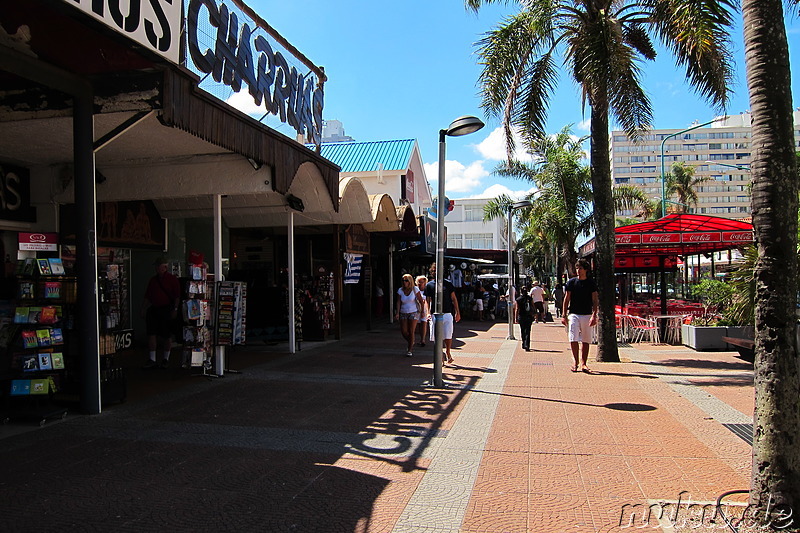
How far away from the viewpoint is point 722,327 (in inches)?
503

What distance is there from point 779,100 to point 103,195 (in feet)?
30.7

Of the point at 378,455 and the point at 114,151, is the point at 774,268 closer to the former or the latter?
the point at 378,455

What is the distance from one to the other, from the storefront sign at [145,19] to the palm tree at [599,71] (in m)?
7.13

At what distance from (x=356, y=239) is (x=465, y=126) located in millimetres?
7880

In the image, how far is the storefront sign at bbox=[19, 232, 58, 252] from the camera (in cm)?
641

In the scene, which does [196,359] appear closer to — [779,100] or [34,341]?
[34,341]

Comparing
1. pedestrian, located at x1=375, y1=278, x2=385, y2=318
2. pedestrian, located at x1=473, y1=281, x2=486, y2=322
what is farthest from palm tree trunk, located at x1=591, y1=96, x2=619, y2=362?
pedestrian, located at x1=473, y1=281, x2=486, y2=322

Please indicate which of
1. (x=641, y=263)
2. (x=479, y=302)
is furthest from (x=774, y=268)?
(x=641, y=263)

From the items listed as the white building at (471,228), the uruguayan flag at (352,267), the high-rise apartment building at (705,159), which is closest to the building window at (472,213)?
the white building at (471,228)

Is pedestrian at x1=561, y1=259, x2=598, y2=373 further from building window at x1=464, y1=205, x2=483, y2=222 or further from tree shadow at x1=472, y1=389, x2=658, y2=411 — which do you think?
building window at x1=464, y1=205, x2=483, y2=222

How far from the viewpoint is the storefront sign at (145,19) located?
515cm

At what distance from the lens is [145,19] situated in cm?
568

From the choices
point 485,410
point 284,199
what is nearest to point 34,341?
point 485,410

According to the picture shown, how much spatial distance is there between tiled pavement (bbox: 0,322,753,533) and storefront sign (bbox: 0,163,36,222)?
3.01m
